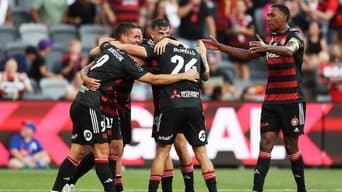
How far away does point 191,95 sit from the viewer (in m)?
13.6

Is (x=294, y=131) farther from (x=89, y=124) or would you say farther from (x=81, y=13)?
(x=81, y=13)

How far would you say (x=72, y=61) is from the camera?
A: 23.5 metres

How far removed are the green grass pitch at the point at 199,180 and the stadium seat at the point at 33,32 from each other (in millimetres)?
5123

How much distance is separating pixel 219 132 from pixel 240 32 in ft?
14.2

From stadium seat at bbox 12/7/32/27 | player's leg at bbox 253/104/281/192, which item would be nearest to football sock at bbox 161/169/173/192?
player's leg at bbox 253/104/281/192

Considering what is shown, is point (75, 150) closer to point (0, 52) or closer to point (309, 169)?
point (309, 169)

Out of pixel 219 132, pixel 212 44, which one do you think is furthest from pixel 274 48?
pixel 219 132

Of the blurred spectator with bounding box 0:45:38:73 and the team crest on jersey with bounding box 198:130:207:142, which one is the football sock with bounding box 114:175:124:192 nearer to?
the team crest on jersey with bounding box 198:130:207:142

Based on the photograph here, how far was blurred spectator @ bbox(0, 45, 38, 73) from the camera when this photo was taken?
75.9 ft

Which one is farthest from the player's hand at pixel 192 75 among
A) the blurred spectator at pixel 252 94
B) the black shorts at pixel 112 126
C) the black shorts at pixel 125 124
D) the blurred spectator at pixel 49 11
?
the blurred spectator at pixel 49 11

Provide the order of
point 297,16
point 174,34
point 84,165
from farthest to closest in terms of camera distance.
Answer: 1. point 297,16
2. point 174,34
3. point 84,165

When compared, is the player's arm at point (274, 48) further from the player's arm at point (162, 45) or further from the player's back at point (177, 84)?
the player's arm at point (162, 45)

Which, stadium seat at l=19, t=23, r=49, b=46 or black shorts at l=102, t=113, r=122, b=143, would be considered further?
stadium seat at l=19, t=23, r=49, b=46

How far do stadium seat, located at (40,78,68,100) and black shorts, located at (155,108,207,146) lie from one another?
9646mm
